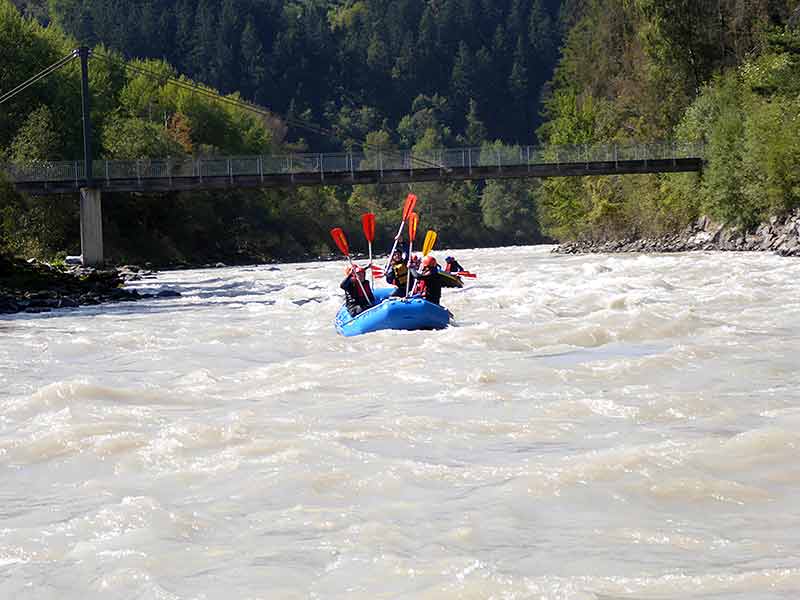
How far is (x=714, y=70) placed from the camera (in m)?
56.1

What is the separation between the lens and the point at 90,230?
52.5m

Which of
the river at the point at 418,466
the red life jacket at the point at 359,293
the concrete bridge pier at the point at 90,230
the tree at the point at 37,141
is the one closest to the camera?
the river at the point at 418,466

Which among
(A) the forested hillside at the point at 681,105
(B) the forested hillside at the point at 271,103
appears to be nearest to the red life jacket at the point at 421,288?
(A) the forested hillside at the point at 681,105

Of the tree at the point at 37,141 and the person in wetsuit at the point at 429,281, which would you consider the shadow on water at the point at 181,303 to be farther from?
the tree at the point at 37,141

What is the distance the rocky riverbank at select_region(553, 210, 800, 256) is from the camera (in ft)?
133

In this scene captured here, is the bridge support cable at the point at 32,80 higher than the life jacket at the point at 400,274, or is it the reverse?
the bridge support cable at the point at 32,80

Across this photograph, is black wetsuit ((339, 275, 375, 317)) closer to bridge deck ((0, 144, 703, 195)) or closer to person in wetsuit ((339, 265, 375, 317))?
person in wetsuit ((339, 265, 375, 317))

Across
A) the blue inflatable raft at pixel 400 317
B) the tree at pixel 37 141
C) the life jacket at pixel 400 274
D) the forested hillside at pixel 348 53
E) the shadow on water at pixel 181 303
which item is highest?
the forested hillside at pixel 348 53

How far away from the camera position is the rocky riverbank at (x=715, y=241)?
133ft

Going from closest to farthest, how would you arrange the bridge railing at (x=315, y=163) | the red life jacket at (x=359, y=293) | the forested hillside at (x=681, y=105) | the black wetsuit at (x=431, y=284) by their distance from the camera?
the black wetsuit at (x=431, y=284), the red life jacket at (x=359, y=293), the forested hillside at (x=681, y=105), the bridge railing at (x=315, y=163)

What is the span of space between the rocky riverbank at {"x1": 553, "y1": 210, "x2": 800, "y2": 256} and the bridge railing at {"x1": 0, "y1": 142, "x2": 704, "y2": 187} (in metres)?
4.08

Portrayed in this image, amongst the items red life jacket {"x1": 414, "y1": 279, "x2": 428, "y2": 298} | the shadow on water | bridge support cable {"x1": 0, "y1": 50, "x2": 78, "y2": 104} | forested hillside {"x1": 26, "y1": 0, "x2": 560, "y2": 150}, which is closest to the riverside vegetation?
bridge support cable {"x1": 0, "y1": 50, "x2": 78, "y2": 104}

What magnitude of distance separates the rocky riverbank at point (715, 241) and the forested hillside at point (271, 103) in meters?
23.3

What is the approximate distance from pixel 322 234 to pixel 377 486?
254 feet
